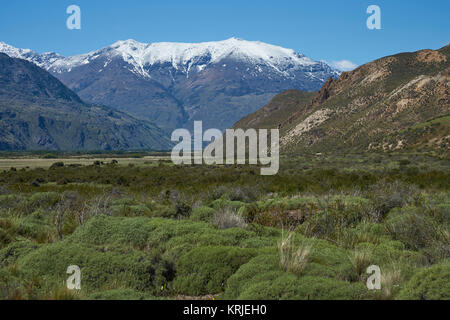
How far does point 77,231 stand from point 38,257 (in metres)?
1.82

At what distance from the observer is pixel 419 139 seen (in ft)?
195

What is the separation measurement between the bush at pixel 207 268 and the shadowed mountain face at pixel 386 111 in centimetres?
5208

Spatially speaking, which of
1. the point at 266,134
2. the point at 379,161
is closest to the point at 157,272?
the point at 379,161

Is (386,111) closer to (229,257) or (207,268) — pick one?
(229,257)

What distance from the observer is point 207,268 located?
735 centimetres

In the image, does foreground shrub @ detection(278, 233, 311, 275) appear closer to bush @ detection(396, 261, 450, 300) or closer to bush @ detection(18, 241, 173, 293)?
bush @ detection(396, 261, 450, 300)

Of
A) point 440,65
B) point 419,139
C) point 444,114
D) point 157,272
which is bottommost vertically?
point 157,272

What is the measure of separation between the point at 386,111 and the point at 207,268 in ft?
240

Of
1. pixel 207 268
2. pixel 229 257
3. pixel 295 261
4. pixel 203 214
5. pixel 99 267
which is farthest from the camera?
pixel 203 214

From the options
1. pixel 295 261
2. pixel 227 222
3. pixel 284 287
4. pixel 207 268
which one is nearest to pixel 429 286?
pixel 295 261

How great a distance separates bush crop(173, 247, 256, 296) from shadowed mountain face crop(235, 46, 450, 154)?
171 feet

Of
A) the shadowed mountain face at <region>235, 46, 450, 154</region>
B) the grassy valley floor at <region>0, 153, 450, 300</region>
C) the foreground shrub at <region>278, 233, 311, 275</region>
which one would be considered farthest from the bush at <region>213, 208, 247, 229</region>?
the shadowed mountain face at <region>235, 46, 450, 154</region>

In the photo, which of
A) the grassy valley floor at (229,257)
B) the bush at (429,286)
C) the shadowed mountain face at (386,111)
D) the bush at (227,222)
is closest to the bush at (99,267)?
the grassy valley floor at (229,257)
